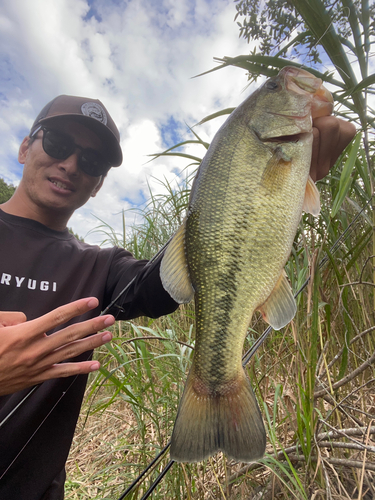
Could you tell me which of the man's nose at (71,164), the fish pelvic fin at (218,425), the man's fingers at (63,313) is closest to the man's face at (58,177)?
the man's nose at (71,164)

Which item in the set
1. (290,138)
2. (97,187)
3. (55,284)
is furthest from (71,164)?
(290,138)

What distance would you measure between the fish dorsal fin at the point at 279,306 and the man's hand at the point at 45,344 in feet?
1.76

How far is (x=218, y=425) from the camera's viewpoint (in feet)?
2.93

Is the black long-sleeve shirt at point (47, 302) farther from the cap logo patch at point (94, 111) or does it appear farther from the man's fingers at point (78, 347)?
the cap logo patch at point (94, 111)

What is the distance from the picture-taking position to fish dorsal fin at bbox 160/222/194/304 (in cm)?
103

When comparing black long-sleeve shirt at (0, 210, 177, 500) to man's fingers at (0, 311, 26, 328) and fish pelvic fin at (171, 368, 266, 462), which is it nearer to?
man's fingers at (0, 311, 26, 328)

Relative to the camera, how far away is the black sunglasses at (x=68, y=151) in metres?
2.09

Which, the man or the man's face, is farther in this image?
the man's face

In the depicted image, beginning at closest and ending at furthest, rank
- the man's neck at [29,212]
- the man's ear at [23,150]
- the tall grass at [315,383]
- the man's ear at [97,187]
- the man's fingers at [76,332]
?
the man's fingers at [76,332] → the tall grass at [315,383] → the man's neck at [29,212] → the man's ear at [23,150] → the man's ear at [97,187]

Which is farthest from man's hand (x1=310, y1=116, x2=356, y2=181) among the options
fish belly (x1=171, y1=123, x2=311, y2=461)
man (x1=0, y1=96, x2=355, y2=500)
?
fish belly (x1=171, y1=123, x2=311, y2=461)

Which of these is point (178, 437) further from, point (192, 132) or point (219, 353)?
point (192, 132)

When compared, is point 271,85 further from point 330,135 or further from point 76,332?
point 76,332

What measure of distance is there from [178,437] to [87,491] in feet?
6.47

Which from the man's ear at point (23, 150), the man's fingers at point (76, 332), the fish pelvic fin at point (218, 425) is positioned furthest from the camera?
the man's ear at point (23, 150)
